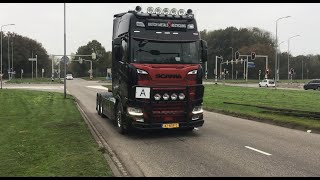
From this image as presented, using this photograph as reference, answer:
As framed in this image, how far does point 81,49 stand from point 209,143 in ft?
404

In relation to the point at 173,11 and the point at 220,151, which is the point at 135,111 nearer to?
the point at 220,151

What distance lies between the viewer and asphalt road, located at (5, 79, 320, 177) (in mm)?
8750

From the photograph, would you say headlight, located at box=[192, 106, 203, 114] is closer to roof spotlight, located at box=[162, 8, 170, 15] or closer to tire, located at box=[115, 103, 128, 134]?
tire, located at box=[115, 103, 128, 134]

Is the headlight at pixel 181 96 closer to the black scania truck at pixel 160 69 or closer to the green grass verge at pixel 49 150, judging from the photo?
the black scania truck at pixel 160 69

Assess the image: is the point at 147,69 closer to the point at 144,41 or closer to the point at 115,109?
the point at 144,41

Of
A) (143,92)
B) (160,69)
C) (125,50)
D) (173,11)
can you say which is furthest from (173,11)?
(143,92)

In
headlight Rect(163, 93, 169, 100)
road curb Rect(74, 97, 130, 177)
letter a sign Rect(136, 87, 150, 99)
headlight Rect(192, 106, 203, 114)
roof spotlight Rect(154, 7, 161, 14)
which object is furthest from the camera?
roof spotlight Rect(154, 7, 161, 14)

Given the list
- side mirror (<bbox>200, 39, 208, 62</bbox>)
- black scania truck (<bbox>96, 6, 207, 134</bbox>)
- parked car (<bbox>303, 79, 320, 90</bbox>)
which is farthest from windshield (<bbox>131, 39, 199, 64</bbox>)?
parked car (<bbox>303, 79, 320, 90</bbox>)

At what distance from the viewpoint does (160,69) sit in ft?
43.0

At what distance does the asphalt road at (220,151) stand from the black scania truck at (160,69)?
2.33 ft

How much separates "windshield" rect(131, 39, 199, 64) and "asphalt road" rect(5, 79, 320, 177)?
95.4 inches

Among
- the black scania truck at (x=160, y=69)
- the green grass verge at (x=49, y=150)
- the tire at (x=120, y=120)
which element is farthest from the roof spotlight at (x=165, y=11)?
the green grass verge at (x=49, y=150)

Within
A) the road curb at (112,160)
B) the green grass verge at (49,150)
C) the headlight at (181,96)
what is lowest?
the road curb at (112,160)

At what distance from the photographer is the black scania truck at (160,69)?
1311 centimetres
